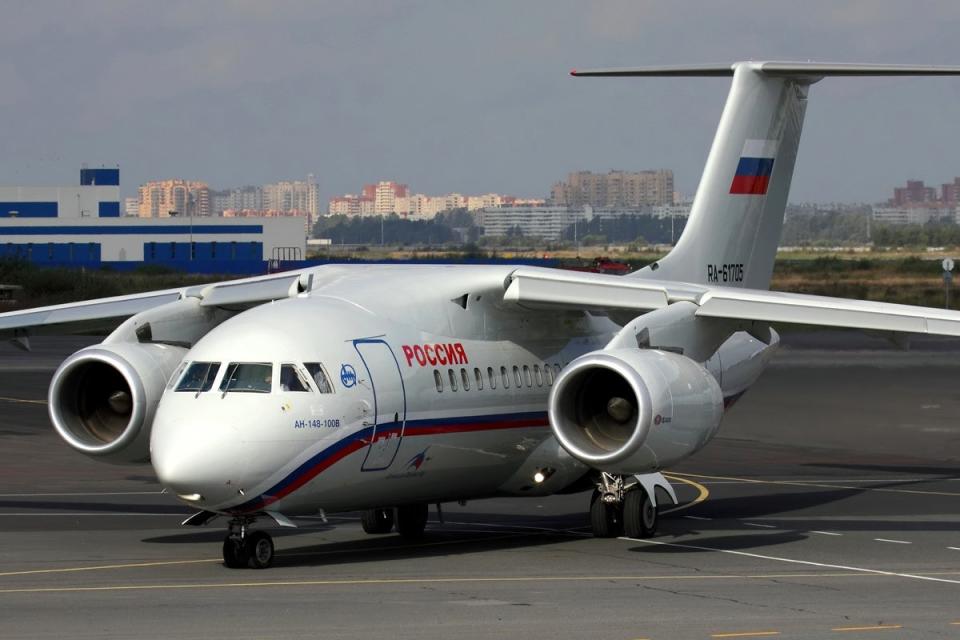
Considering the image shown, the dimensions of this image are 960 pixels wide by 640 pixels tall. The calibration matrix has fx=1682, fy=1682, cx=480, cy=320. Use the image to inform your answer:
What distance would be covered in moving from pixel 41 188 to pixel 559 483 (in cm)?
10250

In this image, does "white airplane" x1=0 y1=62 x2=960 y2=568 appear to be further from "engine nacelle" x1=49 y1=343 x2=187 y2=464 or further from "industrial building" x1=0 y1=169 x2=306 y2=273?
"industrial building" x1=0 y1=169 x2=306 y2=273

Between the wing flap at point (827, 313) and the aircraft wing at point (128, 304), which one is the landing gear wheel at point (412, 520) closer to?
the aircraft wing at point (128, 304)

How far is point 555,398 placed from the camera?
60.5 feet

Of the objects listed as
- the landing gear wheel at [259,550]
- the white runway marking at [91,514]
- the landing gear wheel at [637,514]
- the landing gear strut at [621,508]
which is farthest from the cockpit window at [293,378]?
the white runway marking at [91,514]

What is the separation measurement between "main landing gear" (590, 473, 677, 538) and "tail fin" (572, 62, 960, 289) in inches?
165

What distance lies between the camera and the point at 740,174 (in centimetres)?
2422

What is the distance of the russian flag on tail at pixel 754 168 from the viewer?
24.2 m

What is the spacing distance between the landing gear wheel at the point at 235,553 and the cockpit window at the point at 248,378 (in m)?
1.60

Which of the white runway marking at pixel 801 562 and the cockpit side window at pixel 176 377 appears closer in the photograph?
the white runway marking at pixel 801 562

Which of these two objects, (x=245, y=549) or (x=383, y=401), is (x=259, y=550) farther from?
(x=383, y=401)

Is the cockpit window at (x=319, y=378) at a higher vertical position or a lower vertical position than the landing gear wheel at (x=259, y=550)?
higher

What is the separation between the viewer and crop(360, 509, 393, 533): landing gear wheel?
20.5m

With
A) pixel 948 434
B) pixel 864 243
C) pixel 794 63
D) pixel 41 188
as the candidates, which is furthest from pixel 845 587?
pixel 864 243

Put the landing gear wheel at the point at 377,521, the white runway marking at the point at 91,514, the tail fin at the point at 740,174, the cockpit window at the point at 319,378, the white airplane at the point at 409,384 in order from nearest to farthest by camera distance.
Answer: the white airplane at the point at 409,384
the cockpit window at the point at 319,378
the landing gear wheel at the point at 377,521
the white runway marking at the point at 91,514
the tail fin at the point at 740,174
